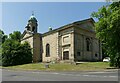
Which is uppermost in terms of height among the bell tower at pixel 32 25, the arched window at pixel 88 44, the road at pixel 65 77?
the bell tower at pixel 32 25

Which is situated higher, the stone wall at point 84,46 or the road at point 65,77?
the stone wall at point 84,46

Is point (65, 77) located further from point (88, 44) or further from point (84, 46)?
point (88, 44)

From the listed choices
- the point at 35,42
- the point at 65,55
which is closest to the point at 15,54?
the point at 35,42

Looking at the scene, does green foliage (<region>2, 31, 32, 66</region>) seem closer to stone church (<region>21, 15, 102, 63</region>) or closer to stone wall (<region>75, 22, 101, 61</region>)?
stone church (<region>21, 15, 102, 63</region>)

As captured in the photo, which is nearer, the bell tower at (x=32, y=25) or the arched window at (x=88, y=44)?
the arched window at (x=88, y=44)

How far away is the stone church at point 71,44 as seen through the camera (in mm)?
46812

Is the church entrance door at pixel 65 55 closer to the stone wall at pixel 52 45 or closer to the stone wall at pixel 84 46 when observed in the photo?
the stone wall at pixel 84 46

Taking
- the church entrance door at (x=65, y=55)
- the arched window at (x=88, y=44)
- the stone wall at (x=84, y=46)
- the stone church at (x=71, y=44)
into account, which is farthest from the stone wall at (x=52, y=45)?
the arched window at (x=88, y=44)

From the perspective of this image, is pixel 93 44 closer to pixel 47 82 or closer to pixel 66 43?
pixel 66 43

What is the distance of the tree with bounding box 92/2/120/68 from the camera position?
103 ft

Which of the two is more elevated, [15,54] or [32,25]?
[32,25]

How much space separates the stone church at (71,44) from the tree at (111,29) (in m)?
12.3

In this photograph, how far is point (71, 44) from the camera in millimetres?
46406

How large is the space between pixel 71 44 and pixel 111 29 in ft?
51.2
